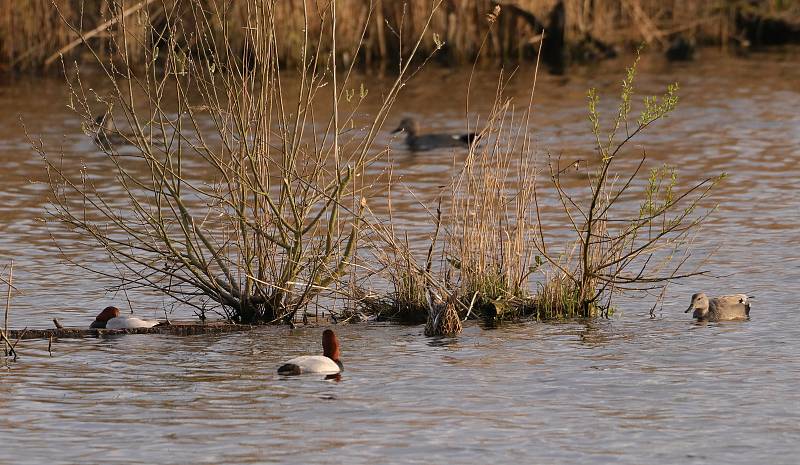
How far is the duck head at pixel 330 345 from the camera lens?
8.77 metres

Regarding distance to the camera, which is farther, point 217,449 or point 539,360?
point 539,360

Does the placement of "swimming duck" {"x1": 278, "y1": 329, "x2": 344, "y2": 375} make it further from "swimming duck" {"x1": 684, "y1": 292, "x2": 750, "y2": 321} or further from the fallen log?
"swimming duck" {"x1": 684, "y1": 292, "x2": 750, "y2": 321}

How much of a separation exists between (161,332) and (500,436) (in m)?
3.44

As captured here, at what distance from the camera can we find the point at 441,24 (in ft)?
93.0

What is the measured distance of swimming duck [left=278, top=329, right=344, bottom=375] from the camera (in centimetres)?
861

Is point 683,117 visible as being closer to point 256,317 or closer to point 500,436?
point 256,317

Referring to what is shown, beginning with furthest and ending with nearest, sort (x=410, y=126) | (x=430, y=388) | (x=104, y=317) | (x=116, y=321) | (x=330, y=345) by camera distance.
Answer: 1. (x=410, y=126)
2. (x=104, y=317)
3. (x=116, y=321)
4. (x=330, y=345)
5. (x=430, y=388)

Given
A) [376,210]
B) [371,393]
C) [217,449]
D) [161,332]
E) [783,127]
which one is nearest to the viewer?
[217,449]

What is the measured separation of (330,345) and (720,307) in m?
3.00

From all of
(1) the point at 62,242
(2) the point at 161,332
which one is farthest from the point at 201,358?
(1) the point at 62,242

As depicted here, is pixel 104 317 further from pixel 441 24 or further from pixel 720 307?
pixel 441 24

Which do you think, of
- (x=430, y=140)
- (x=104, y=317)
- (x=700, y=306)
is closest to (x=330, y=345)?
(x=104, y=317)

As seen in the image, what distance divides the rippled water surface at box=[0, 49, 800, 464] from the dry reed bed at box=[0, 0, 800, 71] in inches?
526

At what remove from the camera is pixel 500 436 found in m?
7.43
